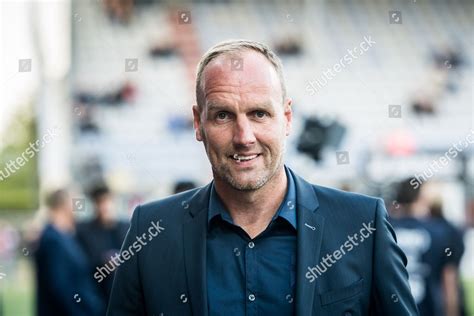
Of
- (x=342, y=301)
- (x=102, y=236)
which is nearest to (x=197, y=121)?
(x=342, y=301)

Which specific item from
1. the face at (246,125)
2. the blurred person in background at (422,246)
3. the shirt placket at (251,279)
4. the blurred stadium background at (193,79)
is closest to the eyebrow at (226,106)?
the face at (246,125)

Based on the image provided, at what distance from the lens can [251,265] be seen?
2557 mm

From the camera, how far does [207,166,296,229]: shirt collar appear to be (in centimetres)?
263

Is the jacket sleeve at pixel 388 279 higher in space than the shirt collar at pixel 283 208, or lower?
lower

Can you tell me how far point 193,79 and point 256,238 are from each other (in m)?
17.8

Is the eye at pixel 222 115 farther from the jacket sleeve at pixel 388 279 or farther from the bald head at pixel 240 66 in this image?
the jacket sleeve at pixel 388 279

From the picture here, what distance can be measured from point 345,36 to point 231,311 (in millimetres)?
19017

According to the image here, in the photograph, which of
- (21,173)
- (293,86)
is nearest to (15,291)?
(293,86)

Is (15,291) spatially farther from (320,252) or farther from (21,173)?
(21,173)

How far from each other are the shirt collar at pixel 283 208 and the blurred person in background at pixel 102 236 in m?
5.32

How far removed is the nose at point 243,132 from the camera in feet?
8.18

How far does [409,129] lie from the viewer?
20.3 metres

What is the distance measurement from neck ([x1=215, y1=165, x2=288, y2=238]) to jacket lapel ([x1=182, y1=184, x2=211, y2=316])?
0.34 ft

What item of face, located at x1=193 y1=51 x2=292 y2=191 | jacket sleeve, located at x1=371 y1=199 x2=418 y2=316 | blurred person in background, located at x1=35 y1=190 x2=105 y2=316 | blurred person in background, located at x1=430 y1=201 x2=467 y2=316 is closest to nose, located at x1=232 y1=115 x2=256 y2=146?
face, located at x1=193 y1=51 x2=292 y2=191
